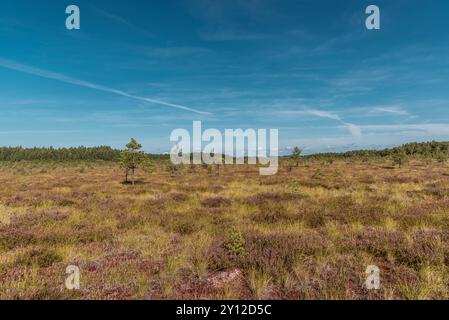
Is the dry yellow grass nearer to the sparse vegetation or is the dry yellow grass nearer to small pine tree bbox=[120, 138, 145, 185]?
the sparse vegetation

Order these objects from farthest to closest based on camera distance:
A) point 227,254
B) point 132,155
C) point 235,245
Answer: point 132,155, point 235,245, point 227,254

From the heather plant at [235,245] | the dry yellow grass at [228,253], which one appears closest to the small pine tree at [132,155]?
the dry yellow grass at [228,253]

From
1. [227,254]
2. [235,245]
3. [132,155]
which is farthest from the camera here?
[132,155]

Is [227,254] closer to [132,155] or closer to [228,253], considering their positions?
[228,253]

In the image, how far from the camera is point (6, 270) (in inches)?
188

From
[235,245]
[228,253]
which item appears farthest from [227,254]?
[235,245]

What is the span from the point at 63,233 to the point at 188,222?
3.63m

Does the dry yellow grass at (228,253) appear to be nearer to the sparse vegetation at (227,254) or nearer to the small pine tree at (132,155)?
the sparse vegetation at (227,254)

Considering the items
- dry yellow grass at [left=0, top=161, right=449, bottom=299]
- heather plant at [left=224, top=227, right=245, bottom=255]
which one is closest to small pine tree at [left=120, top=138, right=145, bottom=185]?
dry yellow grass at [left=0, top=161, right=449, bottom=299]

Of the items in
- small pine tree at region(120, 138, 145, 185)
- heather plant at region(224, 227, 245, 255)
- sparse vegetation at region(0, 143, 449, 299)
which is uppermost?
small pine tree at region(120, 138, 145, 185)
